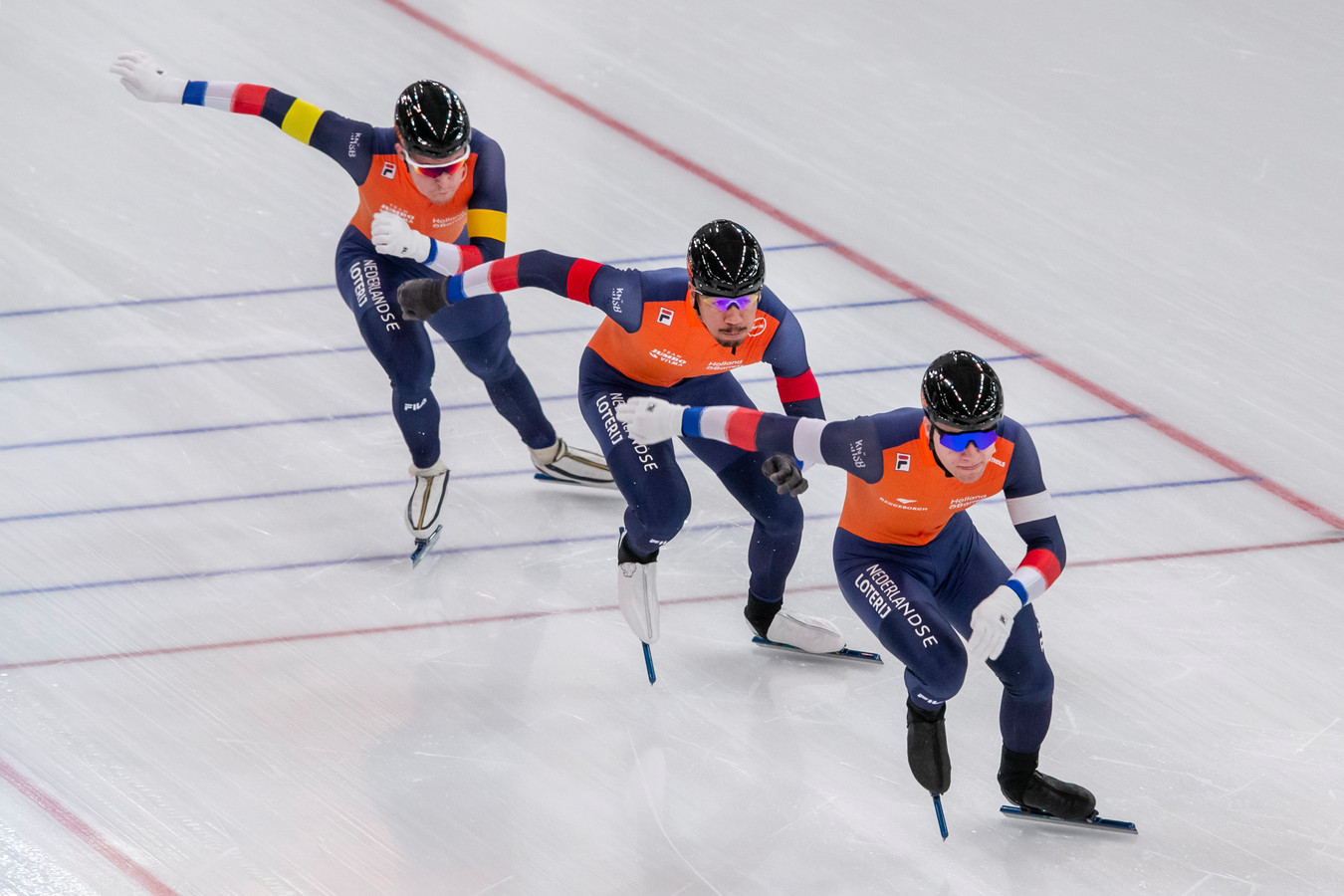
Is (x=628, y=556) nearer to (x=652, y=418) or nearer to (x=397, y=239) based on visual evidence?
(x=652, y=418)

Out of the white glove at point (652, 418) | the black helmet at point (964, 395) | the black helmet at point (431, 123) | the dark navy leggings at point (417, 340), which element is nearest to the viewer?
the black helmet at point (964, 395)

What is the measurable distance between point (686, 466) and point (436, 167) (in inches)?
67.3

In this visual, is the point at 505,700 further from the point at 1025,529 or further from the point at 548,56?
the point at 548,56

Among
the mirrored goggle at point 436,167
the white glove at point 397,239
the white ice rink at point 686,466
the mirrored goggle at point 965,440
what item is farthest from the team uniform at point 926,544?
the mirrored goggle at point 436,167

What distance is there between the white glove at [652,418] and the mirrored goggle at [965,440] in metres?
0.83

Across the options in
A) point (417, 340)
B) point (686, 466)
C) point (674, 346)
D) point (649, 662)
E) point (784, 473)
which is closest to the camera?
point (784, 473)

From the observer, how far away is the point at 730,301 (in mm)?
4453

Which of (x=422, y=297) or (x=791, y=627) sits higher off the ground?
(x=422, y=297)

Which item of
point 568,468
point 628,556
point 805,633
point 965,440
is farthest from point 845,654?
point 568,468

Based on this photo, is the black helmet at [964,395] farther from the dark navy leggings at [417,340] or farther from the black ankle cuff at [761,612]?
the dark navy leggings at [417,340]

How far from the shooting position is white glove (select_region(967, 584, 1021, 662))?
3990 mm

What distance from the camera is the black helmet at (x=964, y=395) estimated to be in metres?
3.94

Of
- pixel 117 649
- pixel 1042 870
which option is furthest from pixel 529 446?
pixel 1042 870

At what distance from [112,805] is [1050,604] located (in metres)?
3.09
